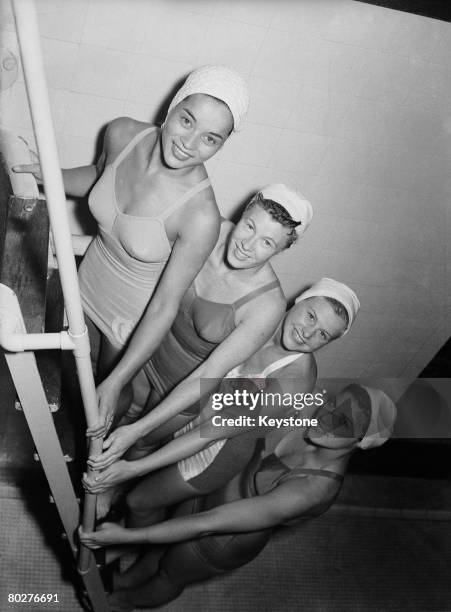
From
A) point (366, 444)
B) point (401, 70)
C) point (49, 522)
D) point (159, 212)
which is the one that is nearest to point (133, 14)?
point (159, 212)

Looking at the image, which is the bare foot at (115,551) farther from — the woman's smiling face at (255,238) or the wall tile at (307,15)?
the wall tile at (307,15)

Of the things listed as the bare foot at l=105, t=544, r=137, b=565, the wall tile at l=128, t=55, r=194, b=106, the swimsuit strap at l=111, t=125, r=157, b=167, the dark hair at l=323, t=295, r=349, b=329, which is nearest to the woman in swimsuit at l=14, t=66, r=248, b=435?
the swimsuit strap at l=111, t=125, r=157, b=167

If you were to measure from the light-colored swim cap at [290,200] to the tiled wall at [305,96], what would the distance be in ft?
0.85

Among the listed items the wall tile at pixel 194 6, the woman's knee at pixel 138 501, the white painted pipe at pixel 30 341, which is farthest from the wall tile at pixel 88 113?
the woman's knee at pixel 138 501

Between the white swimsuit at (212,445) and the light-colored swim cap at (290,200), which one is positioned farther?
the white swimsuit at (212,445)

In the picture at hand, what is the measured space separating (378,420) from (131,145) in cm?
102

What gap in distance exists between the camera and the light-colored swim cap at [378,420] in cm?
147

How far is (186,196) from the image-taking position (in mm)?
1017

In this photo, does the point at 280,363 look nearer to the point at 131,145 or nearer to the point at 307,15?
the point at 131,145

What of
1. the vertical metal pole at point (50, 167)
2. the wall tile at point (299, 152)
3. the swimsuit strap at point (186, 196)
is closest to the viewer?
the vertical metal pole at point (50, 167)

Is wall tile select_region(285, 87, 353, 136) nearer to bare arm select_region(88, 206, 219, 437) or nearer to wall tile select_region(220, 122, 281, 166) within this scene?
wall tile select_region(220, 122, 281, 166)

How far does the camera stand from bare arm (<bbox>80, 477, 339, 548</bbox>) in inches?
55.4

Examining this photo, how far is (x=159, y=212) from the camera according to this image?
1.03 metres

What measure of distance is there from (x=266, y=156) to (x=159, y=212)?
0.38 m
